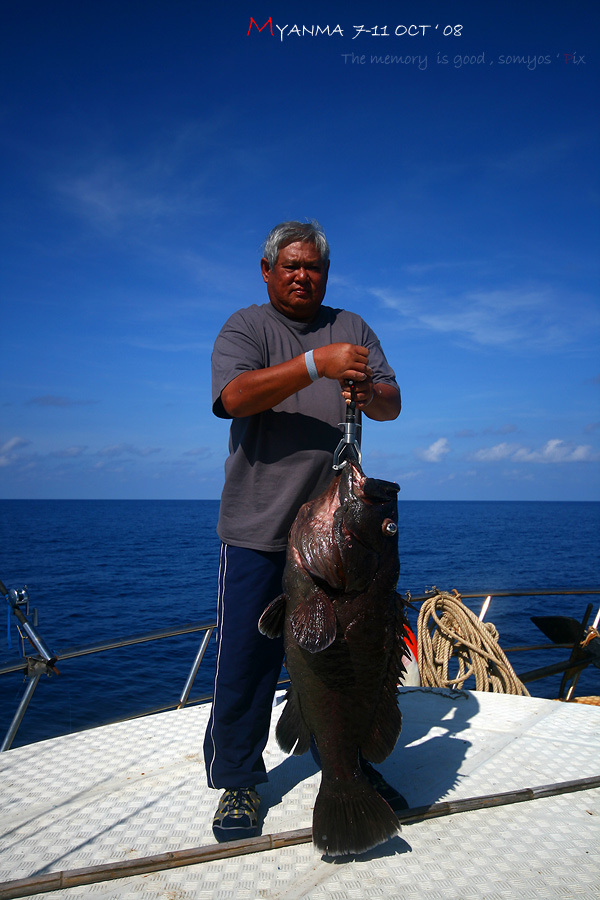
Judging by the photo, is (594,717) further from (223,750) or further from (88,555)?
(88,555)

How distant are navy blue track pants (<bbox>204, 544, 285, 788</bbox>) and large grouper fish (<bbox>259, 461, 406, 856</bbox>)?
36 cm

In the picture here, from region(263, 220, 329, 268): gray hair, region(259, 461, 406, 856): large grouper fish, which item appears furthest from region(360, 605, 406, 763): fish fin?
region(263, 220, 329, 268): gray hair

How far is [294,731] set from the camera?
8.13 feet

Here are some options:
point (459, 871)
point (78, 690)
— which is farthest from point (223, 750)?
point (78, 690)

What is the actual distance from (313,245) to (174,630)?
3114 mm

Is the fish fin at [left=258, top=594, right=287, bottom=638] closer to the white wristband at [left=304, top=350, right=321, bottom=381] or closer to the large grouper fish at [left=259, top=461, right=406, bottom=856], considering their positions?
the large grouper fish at [left=259, top=461, right=406, bottom=856]

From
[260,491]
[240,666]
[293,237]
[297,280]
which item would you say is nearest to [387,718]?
[240,666]

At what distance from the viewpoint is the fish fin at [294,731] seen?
96.9 inches

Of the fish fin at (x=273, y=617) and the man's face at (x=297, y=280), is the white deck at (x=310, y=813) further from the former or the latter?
the man's face at (x=297, y=280)

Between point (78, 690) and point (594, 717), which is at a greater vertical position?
point (594, 717)

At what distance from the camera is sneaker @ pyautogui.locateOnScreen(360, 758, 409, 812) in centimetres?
273

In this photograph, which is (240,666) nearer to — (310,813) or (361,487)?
(310,813)

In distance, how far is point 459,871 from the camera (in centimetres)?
223

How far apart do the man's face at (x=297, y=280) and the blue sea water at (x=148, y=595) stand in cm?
281
